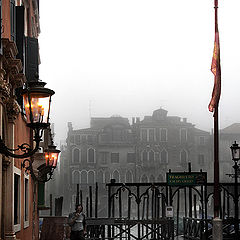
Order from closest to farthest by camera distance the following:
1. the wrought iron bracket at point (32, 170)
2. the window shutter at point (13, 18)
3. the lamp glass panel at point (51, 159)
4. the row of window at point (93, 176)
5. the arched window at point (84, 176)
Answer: the wrought iron bracket at point (32, 170) → the window shutter at point (13, 18) → the lamp glass panel at point (51, 159) → the row of window at point (93, 176) → the arched window at point (84, 176)

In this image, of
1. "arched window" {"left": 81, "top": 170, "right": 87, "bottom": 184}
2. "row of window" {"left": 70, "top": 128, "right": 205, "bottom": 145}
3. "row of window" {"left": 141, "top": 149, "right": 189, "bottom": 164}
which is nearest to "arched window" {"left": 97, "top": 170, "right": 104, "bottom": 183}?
"arched window" {"left": 81, "top": 170, "right": 87, "bottom": 184}

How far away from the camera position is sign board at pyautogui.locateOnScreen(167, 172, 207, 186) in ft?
60.1

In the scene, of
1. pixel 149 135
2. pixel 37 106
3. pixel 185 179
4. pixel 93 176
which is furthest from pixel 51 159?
pixel 149 135

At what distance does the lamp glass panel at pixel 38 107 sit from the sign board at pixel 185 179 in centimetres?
1175

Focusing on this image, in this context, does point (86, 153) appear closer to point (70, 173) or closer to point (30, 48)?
point (70, 173)

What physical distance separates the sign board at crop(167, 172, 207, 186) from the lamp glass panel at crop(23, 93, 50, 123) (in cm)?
1175

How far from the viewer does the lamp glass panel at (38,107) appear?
6.90m

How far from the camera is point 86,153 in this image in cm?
8162

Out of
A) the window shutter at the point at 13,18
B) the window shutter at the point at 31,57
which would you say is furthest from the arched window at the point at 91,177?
the window shutter at the point at 13,18

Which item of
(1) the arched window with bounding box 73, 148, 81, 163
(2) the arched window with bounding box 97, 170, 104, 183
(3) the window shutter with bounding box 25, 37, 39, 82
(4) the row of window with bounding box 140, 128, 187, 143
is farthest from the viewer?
(4) the row of window with bounding box 140, 128, 187, 143

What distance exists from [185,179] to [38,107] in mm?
12025

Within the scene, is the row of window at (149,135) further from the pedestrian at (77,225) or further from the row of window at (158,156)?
the pedestrian at (77,225)

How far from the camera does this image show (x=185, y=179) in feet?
60.3

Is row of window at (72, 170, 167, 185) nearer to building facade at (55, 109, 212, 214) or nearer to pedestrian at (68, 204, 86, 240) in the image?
building facade at (55, 109, 212, 214)
